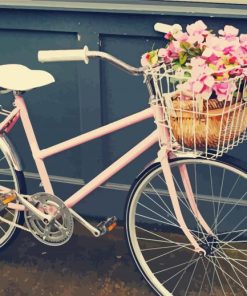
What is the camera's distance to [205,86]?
2.22 meters

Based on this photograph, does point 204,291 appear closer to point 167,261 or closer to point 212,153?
point 167,261

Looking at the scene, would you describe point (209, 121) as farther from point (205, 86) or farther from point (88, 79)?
point (88, 79)

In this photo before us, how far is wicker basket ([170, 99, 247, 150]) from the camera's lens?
230 cm

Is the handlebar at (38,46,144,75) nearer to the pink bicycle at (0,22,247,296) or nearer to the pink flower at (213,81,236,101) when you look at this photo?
the pink bicycle at (0,22,247,296)

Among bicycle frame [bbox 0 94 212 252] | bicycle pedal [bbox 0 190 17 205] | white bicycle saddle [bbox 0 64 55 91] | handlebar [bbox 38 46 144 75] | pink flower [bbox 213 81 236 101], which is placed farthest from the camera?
bicycle pedal [bbox 0 190 17 205]

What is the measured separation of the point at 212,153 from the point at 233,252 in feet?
4.26

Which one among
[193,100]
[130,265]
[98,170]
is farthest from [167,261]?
[193,100]

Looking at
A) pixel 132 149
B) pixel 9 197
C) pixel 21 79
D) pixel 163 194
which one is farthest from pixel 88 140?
pixel 163 194

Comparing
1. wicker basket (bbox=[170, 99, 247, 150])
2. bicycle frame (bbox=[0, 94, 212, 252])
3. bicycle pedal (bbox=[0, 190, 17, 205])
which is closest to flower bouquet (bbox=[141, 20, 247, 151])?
wicker basket (bbox=[170, 99, 247, 150])

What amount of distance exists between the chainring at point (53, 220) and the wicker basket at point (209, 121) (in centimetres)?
110

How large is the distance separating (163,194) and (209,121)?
1574mm

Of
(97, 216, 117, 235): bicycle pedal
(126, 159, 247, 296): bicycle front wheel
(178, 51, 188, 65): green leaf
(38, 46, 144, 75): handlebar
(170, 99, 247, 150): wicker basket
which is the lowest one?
(126, 159, 247, 296): bicycle front wheel

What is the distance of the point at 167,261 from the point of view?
11.6 feet

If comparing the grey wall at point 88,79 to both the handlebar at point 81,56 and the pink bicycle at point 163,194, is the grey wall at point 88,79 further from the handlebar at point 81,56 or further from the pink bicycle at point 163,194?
the handlebar at point 81,56
